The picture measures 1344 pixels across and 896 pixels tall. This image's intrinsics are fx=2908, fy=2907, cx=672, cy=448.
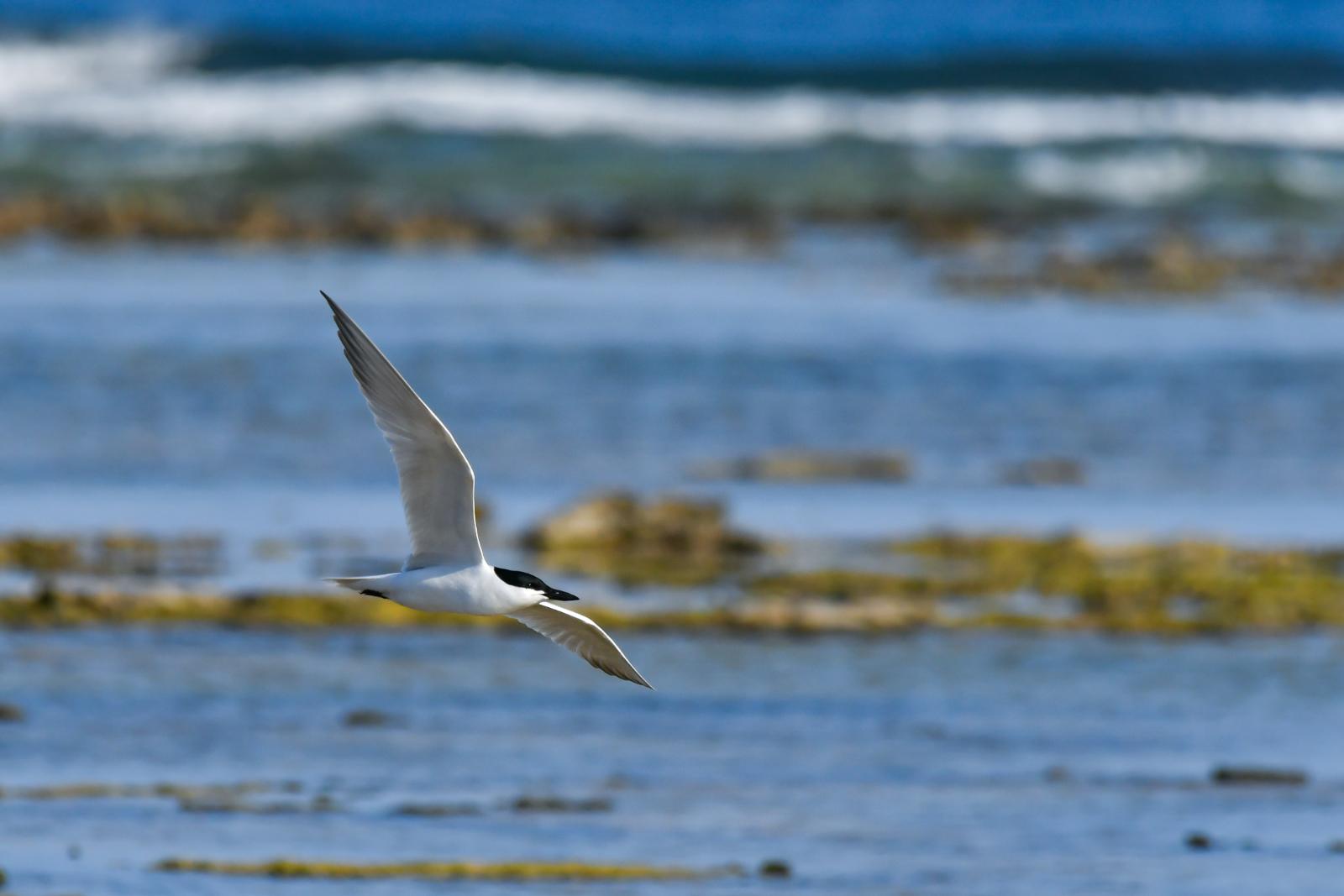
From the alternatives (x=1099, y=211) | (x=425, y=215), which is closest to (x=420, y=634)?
(x=425, y=215)

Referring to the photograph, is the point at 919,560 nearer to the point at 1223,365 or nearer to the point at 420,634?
the point at 420,634

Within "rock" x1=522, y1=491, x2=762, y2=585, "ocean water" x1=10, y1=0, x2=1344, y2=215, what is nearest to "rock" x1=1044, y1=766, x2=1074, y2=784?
"rock" x1=522, y1=491, x2=762, y2=585

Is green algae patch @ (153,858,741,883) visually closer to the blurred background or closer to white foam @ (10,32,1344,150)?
the blurred background

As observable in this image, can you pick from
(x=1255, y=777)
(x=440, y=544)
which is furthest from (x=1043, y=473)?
(x=440, y=544)

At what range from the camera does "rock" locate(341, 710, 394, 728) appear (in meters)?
13.7

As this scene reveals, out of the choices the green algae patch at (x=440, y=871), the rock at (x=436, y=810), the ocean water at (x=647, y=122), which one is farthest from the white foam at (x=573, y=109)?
the green algae patch at (x=440, y=871)

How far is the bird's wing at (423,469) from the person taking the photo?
959 cm

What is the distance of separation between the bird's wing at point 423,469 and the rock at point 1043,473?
1202 centimetres

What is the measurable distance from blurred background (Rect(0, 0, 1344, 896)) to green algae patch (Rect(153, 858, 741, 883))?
33 millimetres

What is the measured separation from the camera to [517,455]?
74.8ft

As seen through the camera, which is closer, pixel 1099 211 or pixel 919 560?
pixel 919 560

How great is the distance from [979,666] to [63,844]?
5.74 meters

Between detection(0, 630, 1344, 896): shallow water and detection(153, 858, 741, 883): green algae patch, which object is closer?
detection(153, 858, 741, 883): green algae patch

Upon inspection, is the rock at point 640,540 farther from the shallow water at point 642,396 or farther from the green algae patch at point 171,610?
the green algae patch at point 171,610
